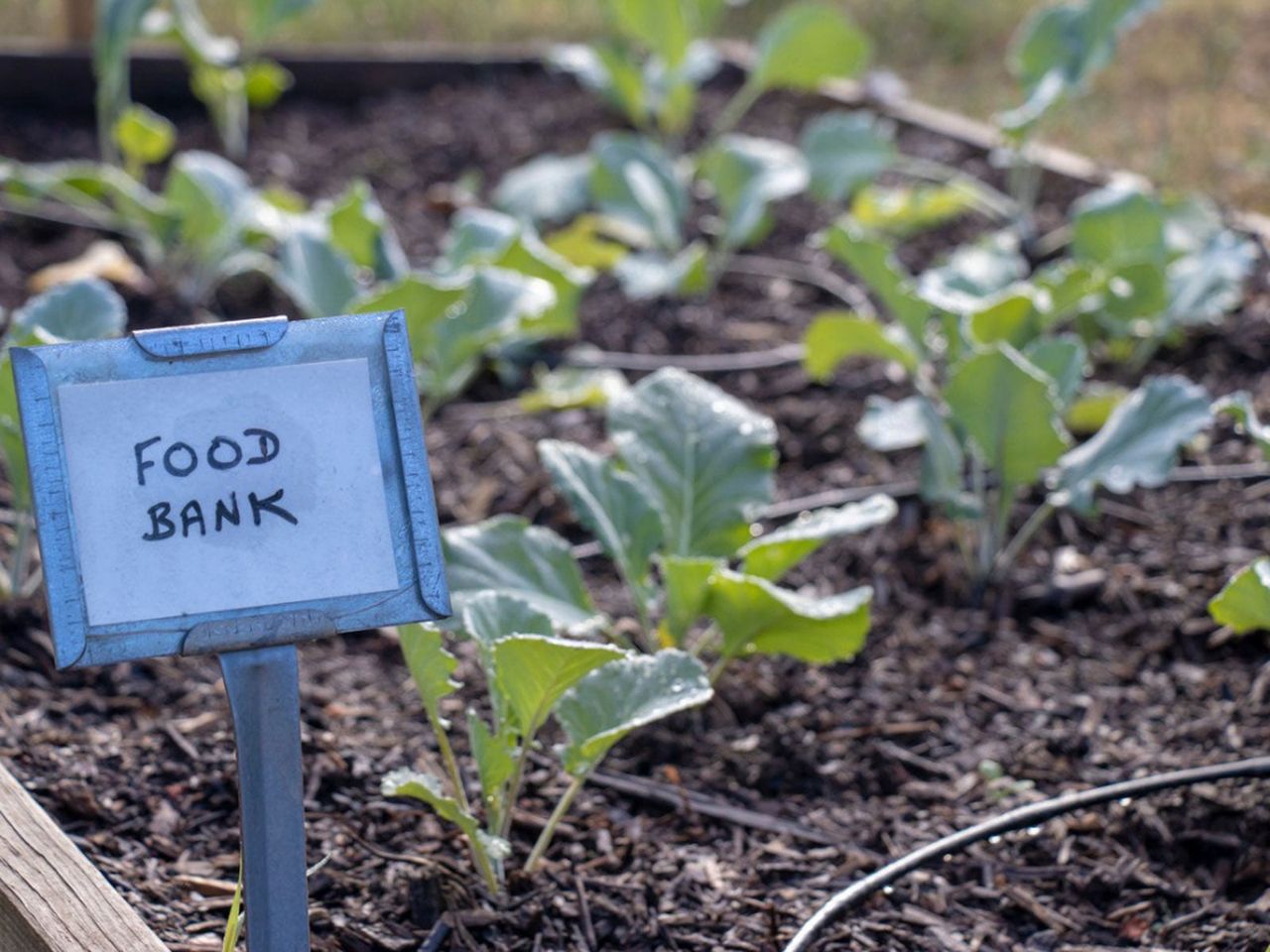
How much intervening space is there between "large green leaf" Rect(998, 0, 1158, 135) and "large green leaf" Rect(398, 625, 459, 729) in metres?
1.69

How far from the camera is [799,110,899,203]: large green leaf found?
10.5 feet

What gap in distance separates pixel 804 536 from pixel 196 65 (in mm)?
2465

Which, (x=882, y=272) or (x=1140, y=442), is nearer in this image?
(x=1140, y=442)

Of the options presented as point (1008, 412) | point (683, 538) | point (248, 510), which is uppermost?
point (248, 510)

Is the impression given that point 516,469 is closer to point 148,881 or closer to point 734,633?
point 734,633

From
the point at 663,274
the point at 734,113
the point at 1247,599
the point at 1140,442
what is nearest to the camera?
the point at 1247,599

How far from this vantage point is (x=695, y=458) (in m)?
1.81

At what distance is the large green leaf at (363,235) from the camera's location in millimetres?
2525

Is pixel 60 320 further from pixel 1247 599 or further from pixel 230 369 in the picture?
pixel 1247 599

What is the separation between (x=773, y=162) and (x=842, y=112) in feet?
3.72

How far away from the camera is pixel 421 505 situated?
1.08 m

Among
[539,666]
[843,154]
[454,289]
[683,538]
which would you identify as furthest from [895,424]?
[843,154]

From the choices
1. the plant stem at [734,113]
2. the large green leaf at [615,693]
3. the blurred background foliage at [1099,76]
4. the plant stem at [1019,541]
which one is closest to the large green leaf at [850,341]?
the plant stem at [1019,541]

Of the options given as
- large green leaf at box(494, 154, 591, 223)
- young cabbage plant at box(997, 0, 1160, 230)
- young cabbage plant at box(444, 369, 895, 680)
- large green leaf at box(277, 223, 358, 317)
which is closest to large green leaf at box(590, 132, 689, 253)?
large green leaf at box(494, 154, 591, 223)
